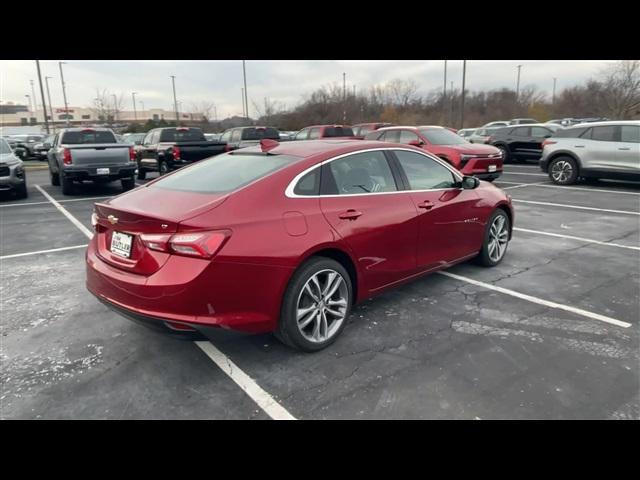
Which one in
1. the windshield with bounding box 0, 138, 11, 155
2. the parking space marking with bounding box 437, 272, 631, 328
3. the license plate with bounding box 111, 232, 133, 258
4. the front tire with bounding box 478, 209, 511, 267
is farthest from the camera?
the windshield with bounding box 0, 138, 11, 155

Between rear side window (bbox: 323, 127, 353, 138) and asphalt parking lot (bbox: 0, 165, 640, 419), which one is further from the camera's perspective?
rear side window (bbox: 323, 127, 353, 138)

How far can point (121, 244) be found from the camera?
124 inches

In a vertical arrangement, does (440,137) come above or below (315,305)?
above

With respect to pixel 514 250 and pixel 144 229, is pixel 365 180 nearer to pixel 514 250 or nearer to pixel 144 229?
pixel 144 229

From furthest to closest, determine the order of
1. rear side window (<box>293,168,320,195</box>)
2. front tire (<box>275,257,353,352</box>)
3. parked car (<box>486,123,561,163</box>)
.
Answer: parked car (<box>486,123,561,163</box>) < rear side window (<box>293,168,320,195</box>) < front tire (<box>275,257,353,352</box>)

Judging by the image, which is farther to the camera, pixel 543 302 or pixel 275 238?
pixel 543 302

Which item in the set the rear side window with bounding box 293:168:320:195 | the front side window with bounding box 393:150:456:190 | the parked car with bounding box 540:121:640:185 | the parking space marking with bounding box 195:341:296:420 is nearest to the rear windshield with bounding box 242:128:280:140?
the parked car with bounding box 540:121:640:185

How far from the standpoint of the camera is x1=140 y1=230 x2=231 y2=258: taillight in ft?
9.18

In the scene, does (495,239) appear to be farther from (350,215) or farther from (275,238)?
(275,238)

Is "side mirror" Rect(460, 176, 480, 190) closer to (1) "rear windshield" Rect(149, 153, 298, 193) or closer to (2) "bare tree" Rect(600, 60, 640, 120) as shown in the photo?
(1) "rear windshield" Rect(149, 153, 298, 193)

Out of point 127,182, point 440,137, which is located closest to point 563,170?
point 440,137

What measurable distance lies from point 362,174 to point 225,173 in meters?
1.20

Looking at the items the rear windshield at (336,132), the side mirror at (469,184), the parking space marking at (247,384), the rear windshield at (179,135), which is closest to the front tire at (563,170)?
the rear windshield at (336,132)

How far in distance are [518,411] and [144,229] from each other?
2642 millimetres
